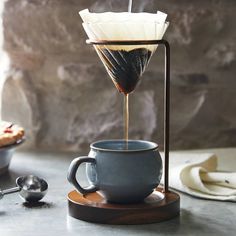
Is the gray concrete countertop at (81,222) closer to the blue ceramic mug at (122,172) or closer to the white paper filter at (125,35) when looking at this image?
the blue ceramic mug at (122,172)

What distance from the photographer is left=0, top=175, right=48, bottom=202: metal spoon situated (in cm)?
108

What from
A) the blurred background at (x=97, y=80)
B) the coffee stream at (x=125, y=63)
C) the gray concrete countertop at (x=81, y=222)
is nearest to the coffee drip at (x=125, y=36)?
the coffee stream at (x=125, y=63)

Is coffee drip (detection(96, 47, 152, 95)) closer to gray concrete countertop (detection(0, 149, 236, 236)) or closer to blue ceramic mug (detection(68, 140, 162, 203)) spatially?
blue ceramic mug (detection(68, 140, 162, 203))

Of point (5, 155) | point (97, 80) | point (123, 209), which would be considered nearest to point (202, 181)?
point (123, 209)

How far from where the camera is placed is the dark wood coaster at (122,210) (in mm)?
969

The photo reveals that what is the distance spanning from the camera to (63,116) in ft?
5.19

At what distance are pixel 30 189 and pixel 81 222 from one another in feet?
0.47

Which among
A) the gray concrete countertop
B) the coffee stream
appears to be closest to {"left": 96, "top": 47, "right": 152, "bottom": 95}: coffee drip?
the coffee stream

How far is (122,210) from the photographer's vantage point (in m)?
0.97

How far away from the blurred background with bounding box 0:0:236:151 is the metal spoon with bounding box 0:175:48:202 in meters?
0.48

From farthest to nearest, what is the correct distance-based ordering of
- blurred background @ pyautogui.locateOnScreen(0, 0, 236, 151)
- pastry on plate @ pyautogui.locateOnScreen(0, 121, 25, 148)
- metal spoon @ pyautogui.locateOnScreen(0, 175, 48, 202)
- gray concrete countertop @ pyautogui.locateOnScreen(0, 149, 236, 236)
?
blurred background @ pyautogui.locateOnScreen(0, 0, 236, 151)
pastry on plate @ pyautogui.locateOnScreen(0, 121, 25, 148)
metal spoon @ pyautogui.locateOnScreen(0, 175, 48, 202)
gray concrete countertop @ pyautogui.locateOnScreen(0, 149, 236, 236)

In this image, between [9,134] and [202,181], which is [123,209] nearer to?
[202,181]

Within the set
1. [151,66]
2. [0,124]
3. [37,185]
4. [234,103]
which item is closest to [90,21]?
[37,185]

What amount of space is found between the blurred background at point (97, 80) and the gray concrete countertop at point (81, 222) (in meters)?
0.38
